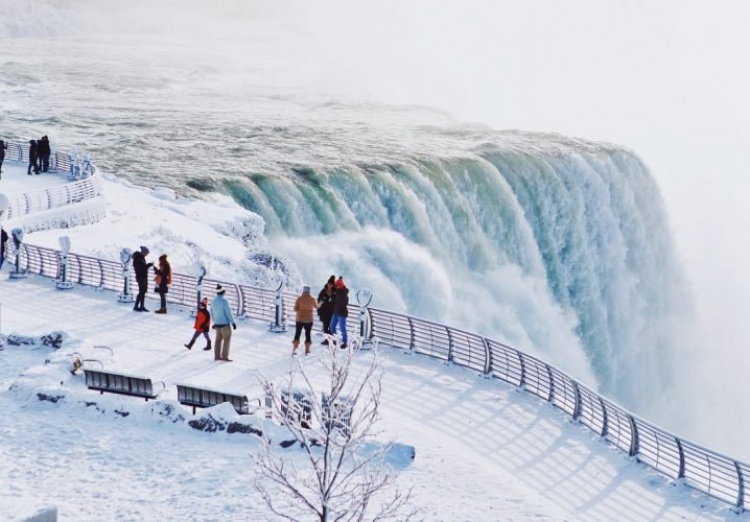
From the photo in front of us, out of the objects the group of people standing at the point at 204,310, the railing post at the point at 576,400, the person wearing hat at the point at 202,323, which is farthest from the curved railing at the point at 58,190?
the railing post at the point at 576,400

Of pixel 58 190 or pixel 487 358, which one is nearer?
pixel 487 358

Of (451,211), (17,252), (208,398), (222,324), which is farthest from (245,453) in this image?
(451,211)

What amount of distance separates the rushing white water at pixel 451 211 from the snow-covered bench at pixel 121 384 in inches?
633

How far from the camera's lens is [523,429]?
55.6ft

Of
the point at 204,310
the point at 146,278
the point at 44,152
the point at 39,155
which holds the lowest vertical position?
the point at 39,155

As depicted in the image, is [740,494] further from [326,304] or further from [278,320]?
[278,320]

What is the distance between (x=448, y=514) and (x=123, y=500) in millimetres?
4216

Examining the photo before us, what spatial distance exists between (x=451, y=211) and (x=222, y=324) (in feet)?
77.8

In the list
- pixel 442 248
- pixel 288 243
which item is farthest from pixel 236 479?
pixel 442 248

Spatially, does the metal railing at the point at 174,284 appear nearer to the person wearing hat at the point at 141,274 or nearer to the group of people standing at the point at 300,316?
the person wearing hat at the point at 141,274

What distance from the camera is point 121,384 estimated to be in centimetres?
1658

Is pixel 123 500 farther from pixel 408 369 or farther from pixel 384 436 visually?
pixel 408 369

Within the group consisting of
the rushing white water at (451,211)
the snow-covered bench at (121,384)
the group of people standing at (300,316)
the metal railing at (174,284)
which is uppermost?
the group of people standing at (300,316)

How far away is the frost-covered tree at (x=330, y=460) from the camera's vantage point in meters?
11.8
